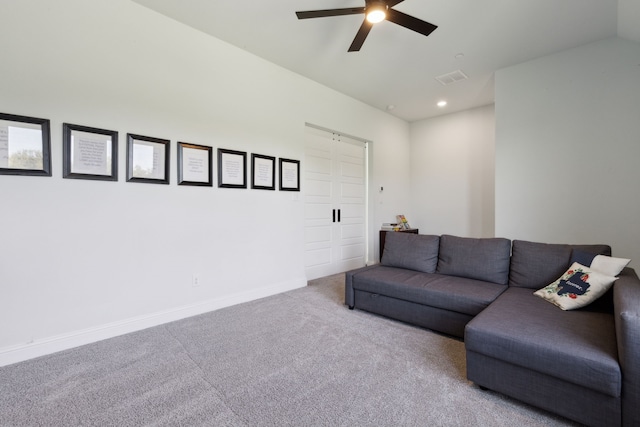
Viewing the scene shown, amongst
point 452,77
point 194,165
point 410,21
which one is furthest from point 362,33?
point 452,77

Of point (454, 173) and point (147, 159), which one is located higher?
point (454, 173)

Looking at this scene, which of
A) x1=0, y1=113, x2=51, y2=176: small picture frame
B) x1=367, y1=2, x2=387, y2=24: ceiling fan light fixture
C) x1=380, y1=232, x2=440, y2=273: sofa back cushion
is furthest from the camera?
x1=380, y1=232, x2=440, y2=273: sofa back cushion

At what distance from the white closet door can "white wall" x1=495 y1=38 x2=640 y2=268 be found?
86.5 inches

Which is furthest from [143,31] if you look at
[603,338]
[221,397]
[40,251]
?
[603,338]

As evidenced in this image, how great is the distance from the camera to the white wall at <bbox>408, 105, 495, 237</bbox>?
5191mm

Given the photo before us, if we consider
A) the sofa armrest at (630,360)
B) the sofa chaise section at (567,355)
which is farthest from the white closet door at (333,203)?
the sofa armrest at (630,360)

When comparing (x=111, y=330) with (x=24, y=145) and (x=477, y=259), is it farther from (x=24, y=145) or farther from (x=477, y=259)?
(x=477, y=259)

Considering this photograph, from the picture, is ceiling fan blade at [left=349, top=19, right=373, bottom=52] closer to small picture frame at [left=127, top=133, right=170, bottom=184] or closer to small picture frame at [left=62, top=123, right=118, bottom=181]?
small picture frame at [left=127, top=133, right=170, bottom=184]

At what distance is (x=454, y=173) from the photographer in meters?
5.57

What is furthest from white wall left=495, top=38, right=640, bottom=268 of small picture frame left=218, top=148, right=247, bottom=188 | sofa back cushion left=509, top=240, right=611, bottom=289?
small picture frame left=218, top=148, right=247, bottom=188

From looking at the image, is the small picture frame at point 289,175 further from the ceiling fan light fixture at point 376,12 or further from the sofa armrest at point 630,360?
the sofa armrest at point 630,360

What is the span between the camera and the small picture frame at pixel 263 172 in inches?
139

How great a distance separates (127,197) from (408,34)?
3.29 m

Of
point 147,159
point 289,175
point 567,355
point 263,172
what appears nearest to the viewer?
point 567,355
